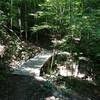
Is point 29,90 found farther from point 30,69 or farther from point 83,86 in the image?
point 83,86

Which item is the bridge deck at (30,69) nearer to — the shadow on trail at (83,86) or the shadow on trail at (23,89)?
the shadow on trail at (23,89)

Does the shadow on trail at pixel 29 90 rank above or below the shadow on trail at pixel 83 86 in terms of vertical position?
above

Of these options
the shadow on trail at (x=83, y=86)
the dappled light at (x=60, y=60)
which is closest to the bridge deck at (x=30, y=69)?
the dappled light at (x=60, y=60)

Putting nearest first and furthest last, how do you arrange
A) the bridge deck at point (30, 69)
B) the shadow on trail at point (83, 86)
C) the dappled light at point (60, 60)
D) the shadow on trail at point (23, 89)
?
the shadow on trail at point (23, 89)
the dappled light at point (60, 60)
the bridge deck at point (30, 69)
the shadow on trail at point (83, 86)

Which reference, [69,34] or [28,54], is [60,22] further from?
[28,54]

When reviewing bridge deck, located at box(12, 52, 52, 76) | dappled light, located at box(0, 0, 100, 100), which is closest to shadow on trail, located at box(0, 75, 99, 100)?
dappled light, located at box(0, 0, 100, 100)

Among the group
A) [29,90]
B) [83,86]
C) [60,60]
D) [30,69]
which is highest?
[30,69]

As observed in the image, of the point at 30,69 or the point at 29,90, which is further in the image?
the point at 30,69

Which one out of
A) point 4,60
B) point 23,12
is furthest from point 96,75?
point 23,12

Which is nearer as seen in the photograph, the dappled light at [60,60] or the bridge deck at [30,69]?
the dappled light at [60,60]

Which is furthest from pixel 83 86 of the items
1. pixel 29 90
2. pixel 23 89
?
pixel 23 89

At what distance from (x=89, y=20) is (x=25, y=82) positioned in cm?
453

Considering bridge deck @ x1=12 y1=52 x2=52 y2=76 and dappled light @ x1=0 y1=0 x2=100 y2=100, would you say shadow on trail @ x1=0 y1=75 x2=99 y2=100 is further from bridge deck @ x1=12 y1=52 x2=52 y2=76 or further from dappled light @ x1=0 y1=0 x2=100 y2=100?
bridge deck @ x1=12 y1=52 x2=52 y2=76

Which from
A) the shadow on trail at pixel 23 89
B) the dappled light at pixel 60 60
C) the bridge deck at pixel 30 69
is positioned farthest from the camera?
the bridge deck at pixel 30 69
